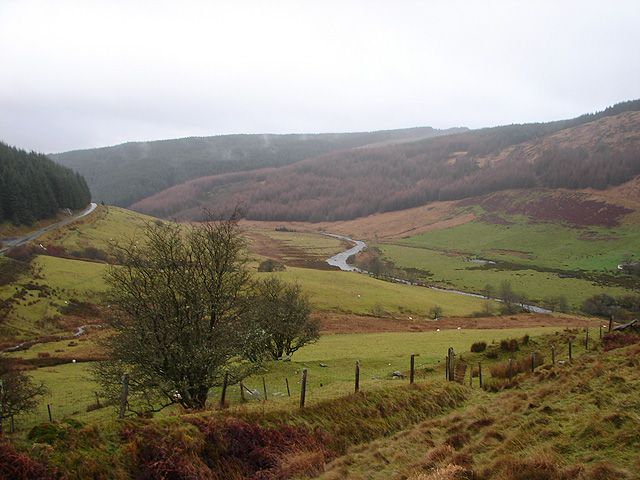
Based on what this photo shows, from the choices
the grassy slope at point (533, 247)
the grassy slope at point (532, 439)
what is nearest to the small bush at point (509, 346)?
the grassy slope at point (532, 439)

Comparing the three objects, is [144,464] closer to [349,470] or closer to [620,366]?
Answer: [349,470]

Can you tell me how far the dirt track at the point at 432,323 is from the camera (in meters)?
54.8

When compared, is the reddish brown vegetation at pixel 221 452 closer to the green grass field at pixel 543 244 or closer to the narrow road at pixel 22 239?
the narrow road at pixel 22 239

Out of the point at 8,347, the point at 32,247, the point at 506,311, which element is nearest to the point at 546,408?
the point at 8,347

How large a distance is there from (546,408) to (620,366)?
5325 mm

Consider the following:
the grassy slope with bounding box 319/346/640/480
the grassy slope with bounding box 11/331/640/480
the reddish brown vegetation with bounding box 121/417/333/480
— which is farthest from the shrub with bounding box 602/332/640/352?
the reddish brown vegetation with bounding box 121/417/333/480

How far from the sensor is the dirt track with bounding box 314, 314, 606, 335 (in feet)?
180

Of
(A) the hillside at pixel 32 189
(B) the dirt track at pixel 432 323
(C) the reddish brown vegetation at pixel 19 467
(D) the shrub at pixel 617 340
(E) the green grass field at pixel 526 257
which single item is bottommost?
(E) the green grass field at pixel 526 257

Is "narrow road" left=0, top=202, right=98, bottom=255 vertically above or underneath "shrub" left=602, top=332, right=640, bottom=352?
above

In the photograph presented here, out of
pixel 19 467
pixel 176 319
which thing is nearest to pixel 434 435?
pixel 19 467

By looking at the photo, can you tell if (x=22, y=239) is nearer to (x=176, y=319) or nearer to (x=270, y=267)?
(x=270, y=267)

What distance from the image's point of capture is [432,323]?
61.4 meters

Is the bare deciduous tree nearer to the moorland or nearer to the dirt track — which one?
the moorland

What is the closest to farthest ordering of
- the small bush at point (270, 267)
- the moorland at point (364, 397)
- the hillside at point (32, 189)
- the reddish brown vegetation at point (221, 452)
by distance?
the moorland at point (364, 397) < the reddish brown vegetation at point (221, 452) < the small bush at point (270, 267) < the hillside at point (32, 189)
